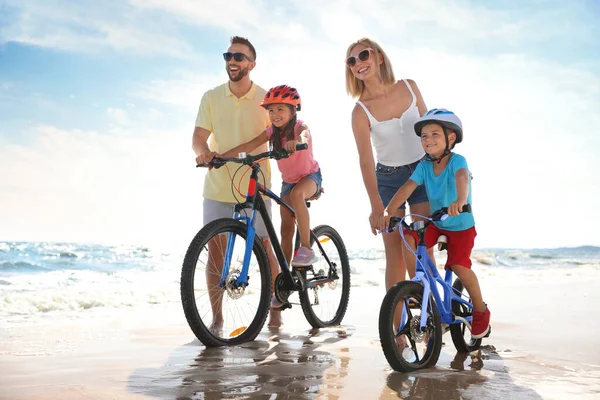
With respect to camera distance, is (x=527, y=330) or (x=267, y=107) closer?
(x=267, y=107)

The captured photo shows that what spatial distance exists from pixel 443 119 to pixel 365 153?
24.4 inches

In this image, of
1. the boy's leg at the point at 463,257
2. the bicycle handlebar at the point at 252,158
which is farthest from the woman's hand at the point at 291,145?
the boy's leg at the point at 463,257

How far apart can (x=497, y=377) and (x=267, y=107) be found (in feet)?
8.68

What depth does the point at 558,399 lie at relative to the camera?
3.00m

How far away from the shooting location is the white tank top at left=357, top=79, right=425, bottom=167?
165 inches

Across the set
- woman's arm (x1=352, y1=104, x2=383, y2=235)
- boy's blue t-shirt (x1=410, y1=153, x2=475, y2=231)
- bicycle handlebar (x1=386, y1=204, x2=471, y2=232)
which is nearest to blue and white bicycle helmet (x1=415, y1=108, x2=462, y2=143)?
boy's blue t-shirt (x1=410, y1=153, x2=475, y2=231)

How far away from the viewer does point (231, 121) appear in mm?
5191

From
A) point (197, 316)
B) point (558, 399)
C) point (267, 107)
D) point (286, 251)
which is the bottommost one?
point (558, 399)

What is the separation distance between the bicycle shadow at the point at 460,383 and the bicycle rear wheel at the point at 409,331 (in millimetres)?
70

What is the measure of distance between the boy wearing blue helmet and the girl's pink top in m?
1.33

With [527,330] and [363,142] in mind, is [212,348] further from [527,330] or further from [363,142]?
[527,330]

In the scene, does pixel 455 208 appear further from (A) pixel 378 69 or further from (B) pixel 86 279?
(B) pixel 86 279

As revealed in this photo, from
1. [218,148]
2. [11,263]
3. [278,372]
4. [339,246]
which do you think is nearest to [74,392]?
[278,372]

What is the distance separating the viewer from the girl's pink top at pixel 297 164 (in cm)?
505
